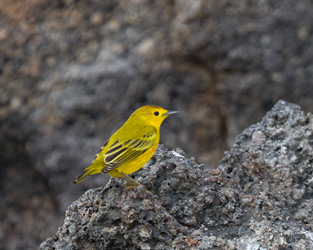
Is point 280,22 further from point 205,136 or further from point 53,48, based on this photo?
point 53,48

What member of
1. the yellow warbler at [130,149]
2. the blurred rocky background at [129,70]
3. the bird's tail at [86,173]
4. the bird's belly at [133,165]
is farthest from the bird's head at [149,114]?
the blurred rocky background at [129,70]

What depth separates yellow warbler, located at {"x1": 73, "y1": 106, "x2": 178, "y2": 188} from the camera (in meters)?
3.68

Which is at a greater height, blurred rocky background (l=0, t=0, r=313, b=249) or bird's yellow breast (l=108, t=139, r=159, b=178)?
blurred rocky background (l=0, t=0, r=313, b=249)

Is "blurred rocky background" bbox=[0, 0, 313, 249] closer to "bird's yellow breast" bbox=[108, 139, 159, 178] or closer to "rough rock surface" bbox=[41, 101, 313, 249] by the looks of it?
"rough rock surface" bbox=[41, 101, 313, 249]

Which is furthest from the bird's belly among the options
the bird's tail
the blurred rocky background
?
the blurred rocky background

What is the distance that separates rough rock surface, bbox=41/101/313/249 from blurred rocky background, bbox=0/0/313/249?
209 centimetres

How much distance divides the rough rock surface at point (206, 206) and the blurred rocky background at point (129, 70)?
209 centimetres

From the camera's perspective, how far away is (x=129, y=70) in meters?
6.20

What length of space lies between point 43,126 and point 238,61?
213 centimetres

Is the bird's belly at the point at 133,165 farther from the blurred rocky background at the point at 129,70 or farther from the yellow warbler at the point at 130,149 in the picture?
the blurred rocky background at the point at 129,70

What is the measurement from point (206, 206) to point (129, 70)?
9.51 feet

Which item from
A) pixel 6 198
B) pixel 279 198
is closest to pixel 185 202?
pixel 279 198

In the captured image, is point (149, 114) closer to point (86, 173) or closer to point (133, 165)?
point (133, 165)

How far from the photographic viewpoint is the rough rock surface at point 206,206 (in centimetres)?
330
